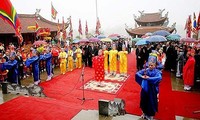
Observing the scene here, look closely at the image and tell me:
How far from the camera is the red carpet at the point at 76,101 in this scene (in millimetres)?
4594

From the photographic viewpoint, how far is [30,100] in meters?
5.23

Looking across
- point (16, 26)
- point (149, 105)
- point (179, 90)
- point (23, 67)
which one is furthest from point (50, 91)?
point (179, 90)

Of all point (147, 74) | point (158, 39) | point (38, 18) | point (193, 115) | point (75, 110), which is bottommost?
point (193, 115)

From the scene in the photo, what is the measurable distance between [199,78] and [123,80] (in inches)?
123

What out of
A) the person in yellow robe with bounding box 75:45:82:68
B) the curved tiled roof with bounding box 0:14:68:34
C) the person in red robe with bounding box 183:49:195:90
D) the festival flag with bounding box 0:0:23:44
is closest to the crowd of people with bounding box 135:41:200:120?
the person in red robe with bounding box 183:49:195:90

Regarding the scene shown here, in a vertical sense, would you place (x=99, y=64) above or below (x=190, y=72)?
above

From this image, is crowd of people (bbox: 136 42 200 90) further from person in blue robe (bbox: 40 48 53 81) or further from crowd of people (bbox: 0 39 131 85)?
person in blue robe (bbox: 40 48 53 81)

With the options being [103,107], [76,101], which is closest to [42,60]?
[76,101]

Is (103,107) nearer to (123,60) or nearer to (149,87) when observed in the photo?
(149,87)

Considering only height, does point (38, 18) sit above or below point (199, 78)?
above

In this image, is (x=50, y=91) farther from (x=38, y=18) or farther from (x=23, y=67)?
(x=38, y=18)

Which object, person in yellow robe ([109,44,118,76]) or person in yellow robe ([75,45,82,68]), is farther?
person in yellow robe ([75,45,82,68])

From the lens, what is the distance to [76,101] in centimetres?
647

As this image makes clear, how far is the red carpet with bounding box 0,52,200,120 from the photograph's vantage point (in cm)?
459
